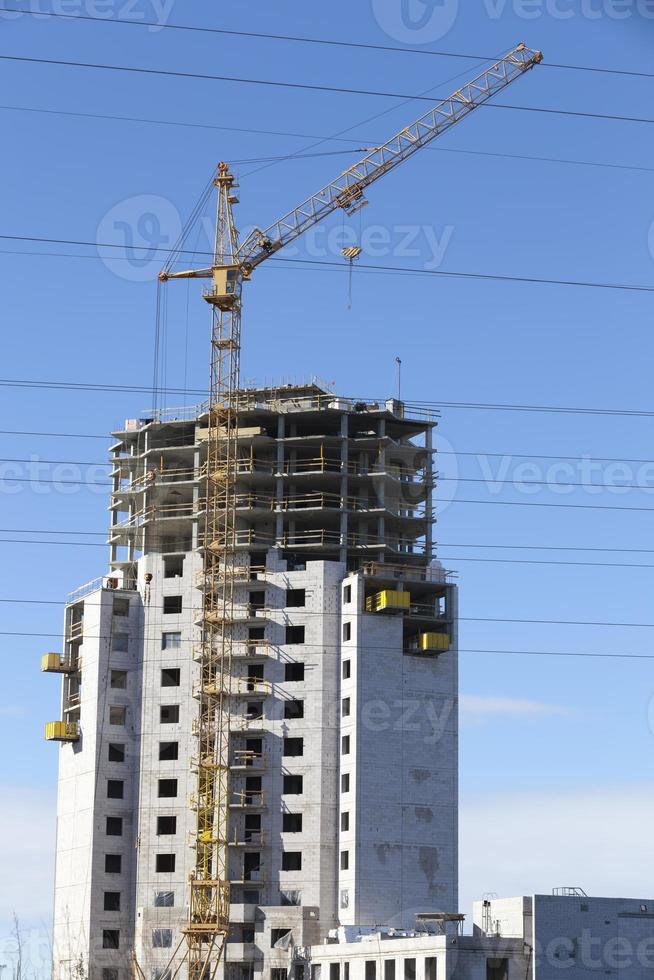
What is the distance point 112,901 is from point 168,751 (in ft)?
48.6

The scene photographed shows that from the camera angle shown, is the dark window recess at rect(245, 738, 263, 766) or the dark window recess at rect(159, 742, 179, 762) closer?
the dark window recess at rect(245, 738, 263, 766)

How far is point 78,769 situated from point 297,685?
965 inches

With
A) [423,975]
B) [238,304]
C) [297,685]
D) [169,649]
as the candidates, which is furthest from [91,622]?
[423,975]

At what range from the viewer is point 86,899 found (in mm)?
168125

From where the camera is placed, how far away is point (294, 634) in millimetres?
171125

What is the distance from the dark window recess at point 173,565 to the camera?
17600 centimetres

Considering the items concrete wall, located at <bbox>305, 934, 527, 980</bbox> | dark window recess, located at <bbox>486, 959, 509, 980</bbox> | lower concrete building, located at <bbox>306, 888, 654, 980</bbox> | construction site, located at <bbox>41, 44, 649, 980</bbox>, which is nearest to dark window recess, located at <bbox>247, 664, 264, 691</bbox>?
construction site, located at <bbox>41, 44, 649, 980</bbox>

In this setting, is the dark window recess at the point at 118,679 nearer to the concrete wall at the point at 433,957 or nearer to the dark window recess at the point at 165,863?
the dark window recess at the point at 165,863

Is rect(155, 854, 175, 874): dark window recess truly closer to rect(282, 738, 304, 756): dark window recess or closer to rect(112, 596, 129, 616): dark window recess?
rect(282, 738, 304, 756): dark window recess

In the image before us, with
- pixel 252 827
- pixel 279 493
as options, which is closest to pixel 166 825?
pixel 252 827

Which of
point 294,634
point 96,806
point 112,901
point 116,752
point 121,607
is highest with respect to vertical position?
point 121,607

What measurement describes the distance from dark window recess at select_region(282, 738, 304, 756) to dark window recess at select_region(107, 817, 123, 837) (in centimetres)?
1731

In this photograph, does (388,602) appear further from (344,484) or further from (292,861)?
(292,861)

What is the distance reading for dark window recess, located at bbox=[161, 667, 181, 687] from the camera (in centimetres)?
17312
